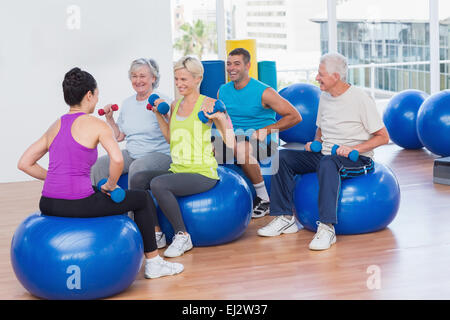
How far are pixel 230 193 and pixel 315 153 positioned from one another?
1.95 feet

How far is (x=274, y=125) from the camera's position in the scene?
4.12m

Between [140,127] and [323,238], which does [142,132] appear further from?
[323,238]

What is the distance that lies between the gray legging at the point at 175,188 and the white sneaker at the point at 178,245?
33 mm

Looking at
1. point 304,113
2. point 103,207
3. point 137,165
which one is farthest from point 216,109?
point 304,113

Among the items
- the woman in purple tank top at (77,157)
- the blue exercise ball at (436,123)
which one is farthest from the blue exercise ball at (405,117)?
the woman in purple tank top at (77,157)

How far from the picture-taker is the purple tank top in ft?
9.09

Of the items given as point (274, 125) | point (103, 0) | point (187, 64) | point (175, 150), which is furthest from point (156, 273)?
point (103, 0)

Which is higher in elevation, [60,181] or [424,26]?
[424,26]

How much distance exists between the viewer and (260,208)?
4242 millimetres

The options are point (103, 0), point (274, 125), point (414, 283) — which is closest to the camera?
point (414, 283)

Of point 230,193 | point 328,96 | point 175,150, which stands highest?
point 328,96

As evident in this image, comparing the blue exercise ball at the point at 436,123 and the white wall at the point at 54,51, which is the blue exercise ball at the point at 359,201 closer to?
the blue exercise ball at the point at 436,123

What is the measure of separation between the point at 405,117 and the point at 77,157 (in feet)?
13.4
